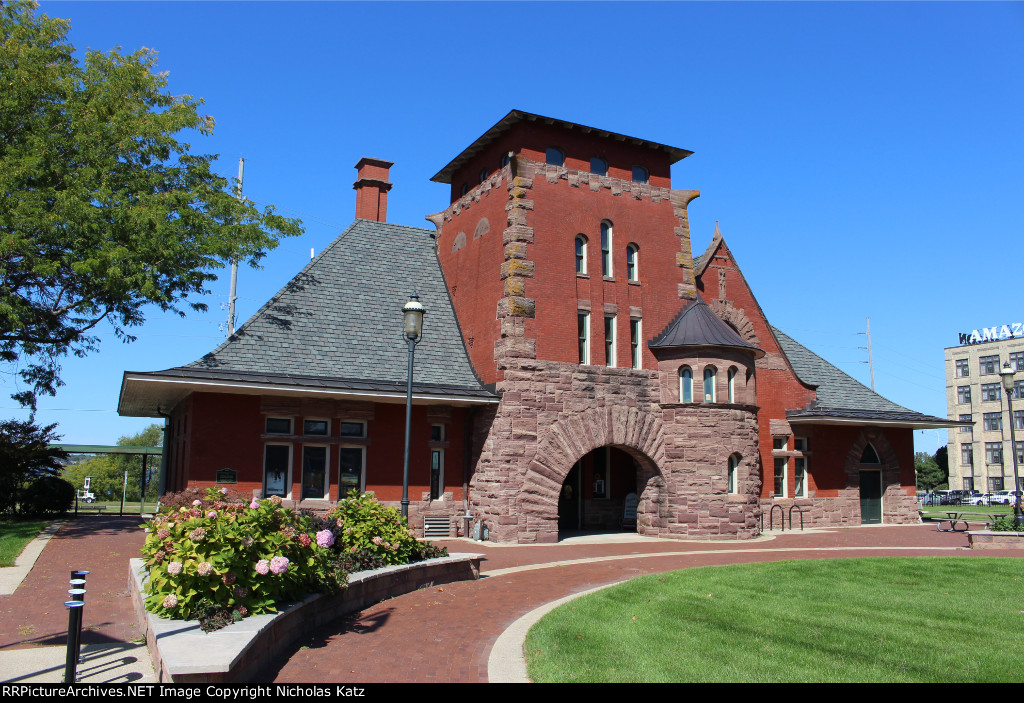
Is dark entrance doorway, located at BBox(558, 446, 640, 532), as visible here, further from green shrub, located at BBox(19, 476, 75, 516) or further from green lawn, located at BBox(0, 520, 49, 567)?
green shrub, located at BBox(19, 476, 75, 516)

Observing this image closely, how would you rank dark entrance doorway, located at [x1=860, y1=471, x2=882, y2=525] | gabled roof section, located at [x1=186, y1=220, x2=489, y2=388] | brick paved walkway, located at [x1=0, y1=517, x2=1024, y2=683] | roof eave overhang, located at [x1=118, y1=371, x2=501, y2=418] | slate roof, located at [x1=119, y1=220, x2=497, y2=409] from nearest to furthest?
brick paved walkway, located at [x1=0, y1=517, x2=1024, y2=683], roof eave overhang, located at [x1=118, y1=371, x2=501, y2=418], slate roof, located at [x1=119, y1=220, x2=497, y2=409], gabled roof section, located at [x1=186, y1=220, x2=489, y2=388], dark entrance doorway, located at [x1=860, y1=471, x2=882, y2=525]

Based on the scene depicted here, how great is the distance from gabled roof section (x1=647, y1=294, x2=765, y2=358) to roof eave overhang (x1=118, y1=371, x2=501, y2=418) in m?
5.99

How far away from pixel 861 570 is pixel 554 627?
813 cm

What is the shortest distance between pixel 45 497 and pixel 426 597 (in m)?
17.6

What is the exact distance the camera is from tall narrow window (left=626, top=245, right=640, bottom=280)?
A: 2383 cm

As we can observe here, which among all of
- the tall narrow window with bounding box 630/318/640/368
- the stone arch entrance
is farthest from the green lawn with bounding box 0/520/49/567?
the tall narrow window with bounding box 630/318/640/368

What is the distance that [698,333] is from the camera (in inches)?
898

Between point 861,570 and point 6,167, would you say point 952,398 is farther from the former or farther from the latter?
point 6,167

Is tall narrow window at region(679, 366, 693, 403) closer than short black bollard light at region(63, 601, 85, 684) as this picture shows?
No

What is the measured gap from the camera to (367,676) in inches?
282

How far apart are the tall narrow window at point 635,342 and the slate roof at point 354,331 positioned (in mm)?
4943

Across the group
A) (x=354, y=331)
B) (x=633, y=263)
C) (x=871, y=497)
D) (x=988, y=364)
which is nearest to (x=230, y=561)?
(x=354, y=331)

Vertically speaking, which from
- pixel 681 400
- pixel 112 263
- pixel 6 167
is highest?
pixel 6 167
